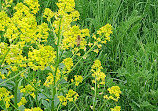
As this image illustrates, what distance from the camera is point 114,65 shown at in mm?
3033

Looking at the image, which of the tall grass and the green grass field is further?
the tall grass

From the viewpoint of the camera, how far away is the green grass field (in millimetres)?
2154

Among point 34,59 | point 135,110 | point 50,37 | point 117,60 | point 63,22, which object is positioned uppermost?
point 63,22

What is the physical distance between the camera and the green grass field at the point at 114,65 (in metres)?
2.15

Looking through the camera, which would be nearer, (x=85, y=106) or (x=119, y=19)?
(x=85, y=106)

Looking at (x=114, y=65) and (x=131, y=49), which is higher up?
(x=131, y=49)

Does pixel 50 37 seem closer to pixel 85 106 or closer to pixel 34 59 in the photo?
pixel 85 106

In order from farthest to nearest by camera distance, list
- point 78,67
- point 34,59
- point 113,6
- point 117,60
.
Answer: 1. point 113,6
2. point 117,60
3. point 78,67
4. point 34,59

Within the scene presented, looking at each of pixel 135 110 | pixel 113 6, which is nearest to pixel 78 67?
pixel 135 110

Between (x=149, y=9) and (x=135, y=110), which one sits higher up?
(x=149, y=9)

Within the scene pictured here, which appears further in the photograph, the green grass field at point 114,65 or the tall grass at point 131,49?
the tall grass at point 131,49

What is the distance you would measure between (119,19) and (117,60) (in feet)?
2.47

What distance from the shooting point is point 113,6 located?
3459mm

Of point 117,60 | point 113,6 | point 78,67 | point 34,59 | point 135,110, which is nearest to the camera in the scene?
point 34,59
